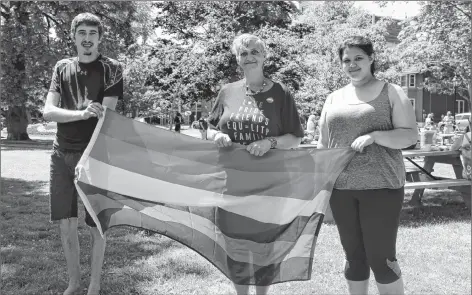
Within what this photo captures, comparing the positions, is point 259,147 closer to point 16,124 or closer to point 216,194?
point 216,194

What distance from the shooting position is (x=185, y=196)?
3.43 meters

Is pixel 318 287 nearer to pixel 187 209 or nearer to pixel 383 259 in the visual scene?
pixel 383 259

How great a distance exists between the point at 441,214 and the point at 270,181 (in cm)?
497

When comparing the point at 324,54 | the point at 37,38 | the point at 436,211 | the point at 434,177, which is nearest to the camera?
the point at 436,211

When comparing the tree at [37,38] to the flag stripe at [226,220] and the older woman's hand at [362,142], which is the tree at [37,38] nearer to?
the flag stripe at [226,220]

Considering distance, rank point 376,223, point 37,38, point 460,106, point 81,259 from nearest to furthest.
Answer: point 376,223, point 81,259, point 37,38, point 460,106

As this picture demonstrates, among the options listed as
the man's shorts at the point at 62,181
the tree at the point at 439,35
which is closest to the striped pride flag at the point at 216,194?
the man's shorts at the point at 62,181

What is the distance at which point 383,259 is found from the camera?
2986 mm

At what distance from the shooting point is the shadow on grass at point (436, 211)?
22.3 feet

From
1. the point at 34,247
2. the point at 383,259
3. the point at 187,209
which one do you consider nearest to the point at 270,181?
the point at 187,209

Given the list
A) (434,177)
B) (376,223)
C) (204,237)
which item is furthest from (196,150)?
(434,177)

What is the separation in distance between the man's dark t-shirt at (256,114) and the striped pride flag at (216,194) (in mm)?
136

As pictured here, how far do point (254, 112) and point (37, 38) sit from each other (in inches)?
868

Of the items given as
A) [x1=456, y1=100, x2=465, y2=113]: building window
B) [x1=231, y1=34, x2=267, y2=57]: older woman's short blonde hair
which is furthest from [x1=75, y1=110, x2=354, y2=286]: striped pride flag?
[x1=456, y1=100, x2=465, y2=113]: building window
